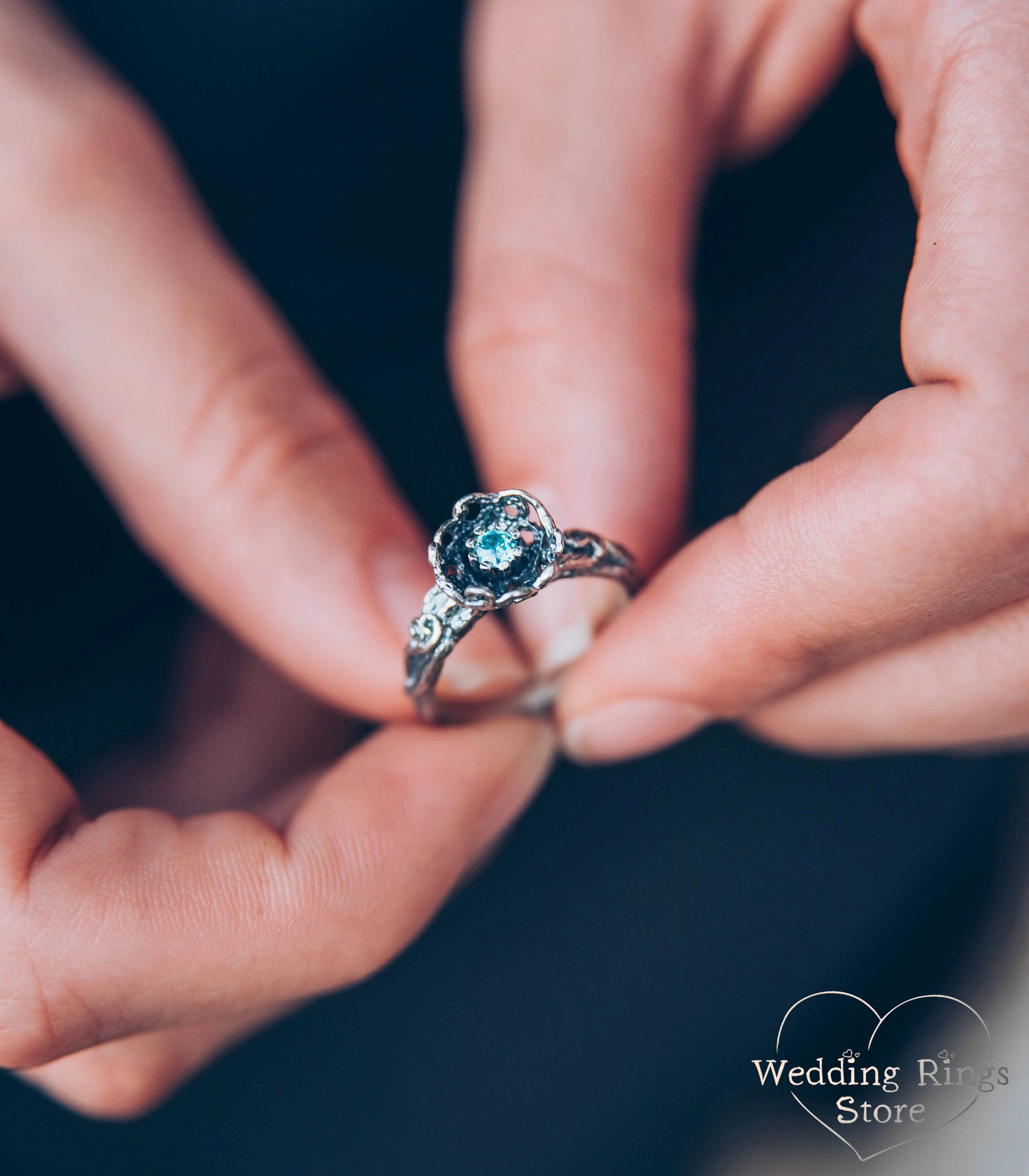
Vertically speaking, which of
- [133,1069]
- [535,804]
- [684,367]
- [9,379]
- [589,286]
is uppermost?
Answer: [9,379]

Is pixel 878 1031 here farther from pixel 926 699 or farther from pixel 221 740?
pixel 221 740

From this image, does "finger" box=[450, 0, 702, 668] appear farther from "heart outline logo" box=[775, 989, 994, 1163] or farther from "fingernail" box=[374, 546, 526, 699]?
"heart outline logo" box=[775, 989, 994, 1163]

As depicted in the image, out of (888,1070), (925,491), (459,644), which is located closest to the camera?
(925,491)

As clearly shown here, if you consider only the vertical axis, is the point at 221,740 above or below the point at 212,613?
below

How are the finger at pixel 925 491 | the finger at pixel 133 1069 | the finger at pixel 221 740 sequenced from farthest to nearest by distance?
1. the finger at pixel 221 740
2. the finger at pixel 133 1069
3. the finger at pixel 925 491

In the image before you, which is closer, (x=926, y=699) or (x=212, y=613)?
(x=926, y=699)

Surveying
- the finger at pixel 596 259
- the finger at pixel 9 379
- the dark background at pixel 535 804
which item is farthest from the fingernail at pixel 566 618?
the finger at pixel 9 379

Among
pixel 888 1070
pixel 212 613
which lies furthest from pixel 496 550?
pixel 888 1070

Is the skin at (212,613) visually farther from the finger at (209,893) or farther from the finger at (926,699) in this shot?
the finger at (926,699)

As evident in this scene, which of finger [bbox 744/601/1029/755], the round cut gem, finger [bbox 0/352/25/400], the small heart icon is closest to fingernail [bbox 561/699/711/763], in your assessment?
finger [bbox 744/601/1029/755]
